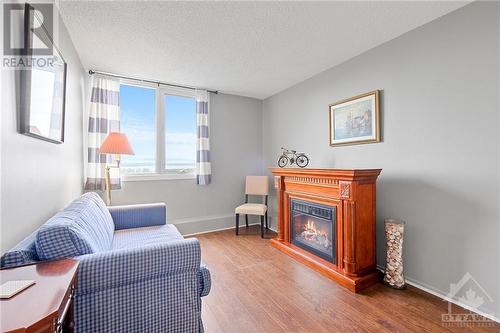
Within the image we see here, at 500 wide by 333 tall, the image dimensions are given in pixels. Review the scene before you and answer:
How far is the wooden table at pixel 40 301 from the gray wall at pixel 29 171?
11.8 inches

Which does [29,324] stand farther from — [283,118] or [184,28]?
[283,118]

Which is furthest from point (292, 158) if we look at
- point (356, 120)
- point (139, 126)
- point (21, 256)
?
point (21, 256)

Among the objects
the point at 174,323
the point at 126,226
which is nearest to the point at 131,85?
the point at 126,226

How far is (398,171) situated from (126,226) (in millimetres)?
2868

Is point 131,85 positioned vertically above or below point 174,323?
above

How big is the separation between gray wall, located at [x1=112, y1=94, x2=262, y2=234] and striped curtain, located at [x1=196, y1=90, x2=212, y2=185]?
0.16 meters

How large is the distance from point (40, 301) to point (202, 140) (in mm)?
3102

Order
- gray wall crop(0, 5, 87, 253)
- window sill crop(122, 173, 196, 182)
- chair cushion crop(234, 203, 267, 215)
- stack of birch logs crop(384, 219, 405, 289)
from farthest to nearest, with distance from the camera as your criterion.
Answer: chair cushion crop(234, 203, 267, 215)
window sill crop(122, 173, 196, 182)
stack of birch logs crop(384, 219, 405, 289)
gray wall crop(0, 5, 87, 253)

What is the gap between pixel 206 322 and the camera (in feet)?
5.44

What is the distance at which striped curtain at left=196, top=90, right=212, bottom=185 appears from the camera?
3695mm

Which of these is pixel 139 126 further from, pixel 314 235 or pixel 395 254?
pixel 395 254

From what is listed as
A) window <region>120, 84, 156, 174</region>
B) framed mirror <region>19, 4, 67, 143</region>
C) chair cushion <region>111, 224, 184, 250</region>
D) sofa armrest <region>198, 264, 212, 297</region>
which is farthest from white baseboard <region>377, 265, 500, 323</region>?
window <region>120, 84, 156, 174</region>

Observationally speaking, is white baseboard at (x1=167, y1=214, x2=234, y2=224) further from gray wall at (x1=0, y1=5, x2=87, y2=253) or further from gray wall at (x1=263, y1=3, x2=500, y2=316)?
gray wall at (x1=263, y1=3, x2=500, y2=316)

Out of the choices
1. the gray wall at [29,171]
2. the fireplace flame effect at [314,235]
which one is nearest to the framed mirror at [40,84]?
the gray wall at [29,171]
